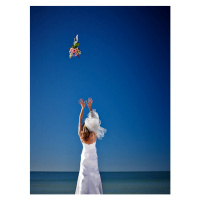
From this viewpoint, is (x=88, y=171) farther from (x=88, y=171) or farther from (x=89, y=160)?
(x=89, y=160)

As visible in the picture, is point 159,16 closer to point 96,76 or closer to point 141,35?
point 141,35

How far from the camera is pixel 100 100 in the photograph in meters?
6.66

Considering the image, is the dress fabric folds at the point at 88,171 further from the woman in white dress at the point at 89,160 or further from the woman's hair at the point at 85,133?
the woman's hair at the point at 85,133

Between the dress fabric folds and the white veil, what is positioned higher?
the white veil

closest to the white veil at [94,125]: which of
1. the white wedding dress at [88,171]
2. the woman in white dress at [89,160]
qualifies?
the woman in white dress at [89,160]

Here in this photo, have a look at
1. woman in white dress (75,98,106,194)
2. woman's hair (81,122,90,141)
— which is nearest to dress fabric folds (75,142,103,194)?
woman in white dress (75,98,106,194)

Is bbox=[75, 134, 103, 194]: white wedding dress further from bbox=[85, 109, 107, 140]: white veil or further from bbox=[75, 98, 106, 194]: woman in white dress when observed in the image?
bbox=[85, 109, 107, 140]: white veil

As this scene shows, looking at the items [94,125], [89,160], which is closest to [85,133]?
[94,125]

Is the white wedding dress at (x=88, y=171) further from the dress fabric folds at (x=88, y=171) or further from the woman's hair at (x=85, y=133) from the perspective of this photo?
the woman's hair at (x=85, y=133)

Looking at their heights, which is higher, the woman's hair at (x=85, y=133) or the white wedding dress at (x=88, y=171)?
the woman's hair at (x=85, y=133)

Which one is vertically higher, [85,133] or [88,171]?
[85,133]

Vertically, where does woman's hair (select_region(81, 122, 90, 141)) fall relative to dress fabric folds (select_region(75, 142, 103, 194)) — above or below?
above

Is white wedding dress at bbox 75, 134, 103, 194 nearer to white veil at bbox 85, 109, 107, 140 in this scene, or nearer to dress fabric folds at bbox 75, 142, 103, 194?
dress fabric folds at bbox 75, 142, 103, 194

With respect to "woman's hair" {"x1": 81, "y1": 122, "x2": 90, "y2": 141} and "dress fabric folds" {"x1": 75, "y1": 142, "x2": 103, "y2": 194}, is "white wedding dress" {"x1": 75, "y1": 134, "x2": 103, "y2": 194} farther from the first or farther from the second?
"woman's hair" {"x1": 81, "y1": 122, "x2": 90, "y2": 141}
